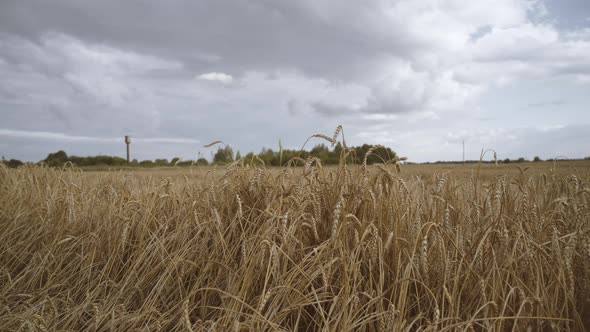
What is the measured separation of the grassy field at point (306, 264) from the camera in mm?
1812

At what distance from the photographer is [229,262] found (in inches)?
94.4

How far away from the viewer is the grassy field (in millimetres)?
1812

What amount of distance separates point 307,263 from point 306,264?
0.12 ft

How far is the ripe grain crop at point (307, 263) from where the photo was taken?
1.81 m

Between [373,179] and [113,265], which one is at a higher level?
[373,179]

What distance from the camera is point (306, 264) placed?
6.95ft

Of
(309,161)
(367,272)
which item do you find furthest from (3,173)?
(367,272)

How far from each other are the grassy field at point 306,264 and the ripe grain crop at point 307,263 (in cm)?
1

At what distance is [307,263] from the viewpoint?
7.07 feet

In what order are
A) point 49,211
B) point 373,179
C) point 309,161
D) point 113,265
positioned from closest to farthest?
1. point 309,161
2. point 373,179
3. point 113,265
4. point 49,211

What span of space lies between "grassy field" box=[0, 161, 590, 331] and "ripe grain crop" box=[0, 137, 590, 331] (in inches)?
0.5

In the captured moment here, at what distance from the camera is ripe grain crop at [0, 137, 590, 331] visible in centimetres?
181

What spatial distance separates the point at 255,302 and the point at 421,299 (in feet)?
2.75

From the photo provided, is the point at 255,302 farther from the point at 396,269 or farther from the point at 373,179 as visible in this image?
the point at 373,179
